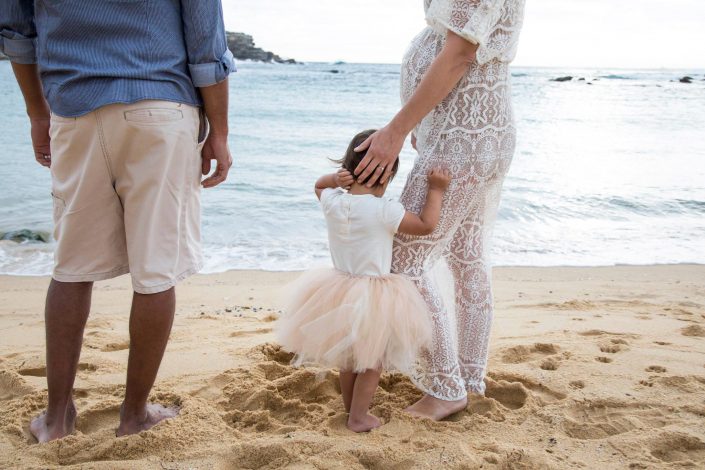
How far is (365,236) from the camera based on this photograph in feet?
7.73

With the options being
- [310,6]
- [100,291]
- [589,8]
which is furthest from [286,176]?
[589,8]

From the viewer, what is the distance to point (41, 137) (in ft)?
8.00

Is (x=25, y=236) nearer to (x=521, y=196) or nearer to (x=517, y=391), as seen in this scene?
(x=517, y=391)

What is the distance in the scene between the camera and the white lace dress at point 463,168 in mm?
2258

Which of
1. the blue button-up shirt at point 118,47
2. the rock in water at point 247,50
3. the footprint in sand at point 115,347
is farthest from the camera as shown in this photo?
the rock in water at point 247,50

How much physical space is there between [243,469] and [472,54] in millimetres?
1613

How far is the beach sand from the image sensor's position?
220 centimetres

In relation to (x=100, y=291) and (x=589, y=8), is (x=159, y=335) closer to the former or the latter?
(x=100, y=291)

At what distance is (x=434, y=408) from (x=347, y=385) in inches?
14.1

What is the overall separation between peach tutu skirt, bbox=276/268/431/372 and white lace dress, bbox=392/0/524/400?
13 cm

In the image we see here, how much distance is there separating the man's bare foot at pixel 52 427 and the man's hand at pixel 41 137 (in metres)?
0.93

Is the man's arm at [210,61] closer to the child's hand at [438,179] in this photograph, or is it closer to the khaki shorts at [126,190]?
the khaki shorts at [126,190]

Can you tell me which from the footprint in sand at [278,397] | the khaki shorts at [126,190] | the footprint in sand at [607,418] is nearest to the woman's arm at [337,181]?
the khaki shorts at [126,190]

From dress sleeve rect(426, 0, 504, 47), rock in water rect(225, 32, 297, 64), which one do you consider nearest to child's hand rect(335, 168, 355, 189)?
dress sleeve rect(426, 0, 504, 47)
